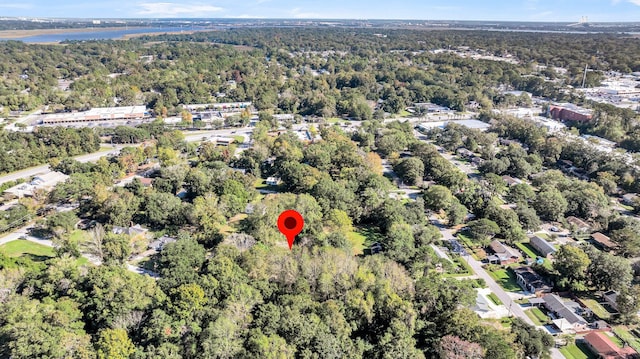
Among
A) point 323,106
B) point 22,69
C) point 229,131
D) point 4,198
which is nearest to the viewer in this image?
point 4,198

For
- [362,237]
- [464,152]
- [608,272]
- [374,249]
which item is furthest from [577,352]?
[464,152]

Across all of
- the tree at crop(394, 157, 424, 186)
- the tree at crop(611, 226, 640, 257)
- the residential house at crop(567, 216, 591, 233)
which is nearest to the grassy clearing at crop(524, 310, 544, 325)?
the tree at crop(611, 226, 640, 257)

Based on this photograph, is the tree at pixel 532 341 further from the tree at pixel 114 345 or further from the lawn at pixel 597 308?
the tree at pixel 114 345

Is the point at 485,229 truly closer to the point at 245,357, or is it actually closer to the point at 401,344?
the point at 401,344

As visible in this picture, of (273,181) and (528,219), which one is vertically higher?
(528,219)

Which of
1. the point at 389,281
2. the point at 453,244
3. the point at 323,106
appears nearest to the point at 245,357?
A: the point at 389,281

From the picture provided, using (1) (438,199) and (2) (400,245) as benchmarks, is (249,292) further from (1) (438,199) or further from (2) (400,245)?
(1) (438,199)
